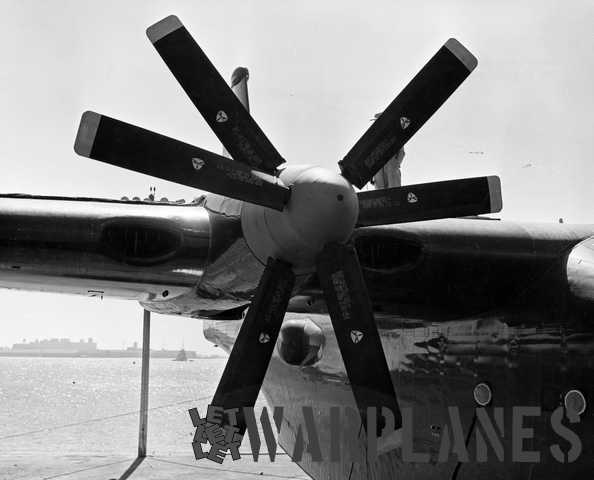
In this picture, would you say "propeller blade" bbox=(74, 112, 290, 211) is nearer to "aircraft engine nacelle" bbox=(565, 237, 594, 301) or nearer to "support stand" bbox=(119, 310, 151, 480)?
"aircraft engine nacelle" bbox=(565, 237, 594, 301)

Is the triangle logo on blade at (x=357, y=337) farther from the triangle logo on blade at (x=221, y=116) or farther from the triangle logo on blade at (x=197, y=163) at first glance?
the triangle logo on blade at (x=221, y=116)

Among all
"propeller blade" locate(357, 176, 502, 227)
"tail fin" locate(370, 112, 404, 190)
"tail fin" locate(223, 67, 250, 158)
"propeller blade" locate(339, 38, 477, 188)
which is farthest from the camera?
"tail fin" locate(370, 112, 404, 190)

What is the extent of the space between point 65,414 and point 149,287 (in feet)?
204

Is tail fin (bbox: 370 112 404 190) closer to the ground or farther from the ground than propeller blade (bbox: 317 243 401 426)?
farther from the ground

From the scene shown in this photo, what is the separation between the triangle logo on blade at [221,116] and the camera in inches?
273

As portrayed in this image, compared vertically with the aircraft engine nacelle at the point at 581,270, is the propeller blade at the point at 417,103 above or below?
above

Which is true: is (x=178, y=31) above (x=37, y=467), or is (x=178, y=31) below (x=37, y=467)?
above

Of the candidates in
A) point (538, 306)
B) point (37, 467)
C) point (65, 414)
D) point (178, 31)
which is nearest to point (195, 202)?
point (178, 31)

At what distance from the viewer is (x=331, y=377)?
10.8 metres

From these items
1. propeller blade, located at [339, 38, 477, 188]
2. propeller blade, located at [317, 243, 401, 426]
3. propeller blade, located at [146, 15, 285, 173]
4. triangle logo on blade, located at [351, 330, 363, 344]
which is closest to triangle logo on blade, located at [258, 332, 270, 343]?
propeller blade, located at [317, 243, 401, 426]

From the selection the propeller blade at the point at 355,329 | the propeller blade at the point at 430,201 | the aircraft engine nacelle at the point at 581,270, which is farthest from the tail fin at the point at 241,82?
the aircraft engine nacelle at the point at 581,270

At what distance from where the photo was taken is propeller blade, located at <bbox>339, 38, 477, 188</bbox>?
7254 mm

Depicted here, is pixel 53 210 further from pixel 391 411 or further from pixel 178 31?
pixel 391 411

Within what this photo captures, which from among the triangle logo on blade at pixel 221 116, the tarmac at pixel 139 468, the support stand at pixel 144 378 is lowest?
the tarmac at pixel 139 468
